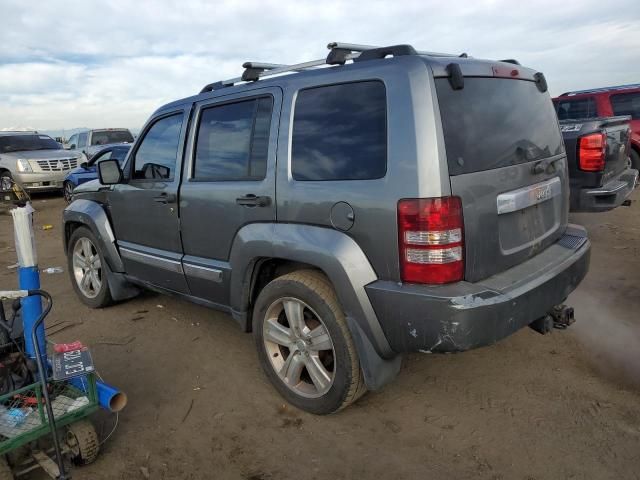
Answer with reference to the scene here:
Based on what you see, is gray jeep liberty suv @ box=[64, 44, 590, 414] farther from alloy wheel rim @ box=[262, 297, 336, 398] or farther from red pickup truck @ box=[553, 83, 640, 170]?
red pickup truck @ box=[553, 83, 640, 170]

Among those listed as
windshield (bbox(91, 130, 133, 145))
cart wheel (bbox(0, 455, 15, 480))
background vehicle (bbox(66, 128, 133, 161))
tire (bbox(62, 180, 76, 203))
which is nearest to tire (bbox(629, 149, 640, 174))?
cart wheel (bbox(0, 455, 15, 480))

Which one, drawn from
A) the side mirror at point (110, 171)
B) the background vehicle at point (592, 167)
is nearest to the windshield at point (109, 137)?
the side mirror at point (110, 171)

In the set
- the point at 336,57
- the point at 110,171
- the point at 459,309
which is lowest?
the point at 459,309

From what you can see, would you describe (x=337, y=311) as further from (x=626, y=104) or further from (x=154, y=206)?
(x=626, y=104)

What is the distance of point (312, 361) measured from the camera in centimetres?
294

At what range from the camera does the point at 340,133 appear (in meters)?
2.71

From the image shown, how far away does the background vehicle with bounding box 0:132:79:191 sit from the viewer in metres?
13.1

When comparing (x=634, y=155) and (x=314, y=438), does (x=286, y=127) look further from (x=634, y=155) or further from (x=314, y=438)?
(x=634, y=155)

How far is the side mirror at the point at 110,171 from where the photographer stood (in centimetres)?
423

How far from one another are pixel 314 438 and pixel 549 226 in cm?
190

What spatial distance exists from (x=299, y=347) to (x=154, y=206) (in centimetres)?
171

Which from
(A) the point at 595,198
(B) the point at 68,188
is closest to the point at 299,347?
(A) the point at 595,198

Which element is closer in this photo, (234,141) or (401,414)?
Result: (401,414)

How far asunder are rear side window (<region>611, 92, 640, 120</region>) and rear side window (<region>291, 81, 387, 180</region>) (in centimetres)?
879
